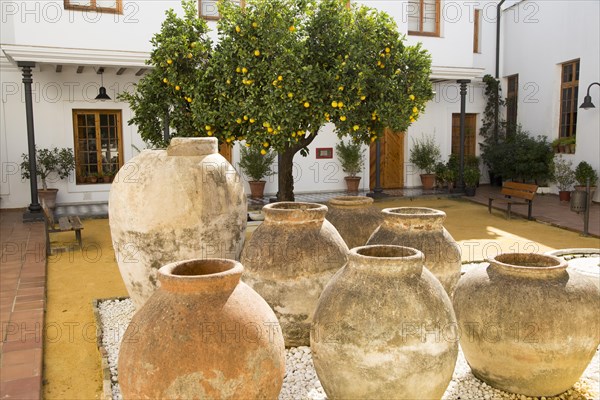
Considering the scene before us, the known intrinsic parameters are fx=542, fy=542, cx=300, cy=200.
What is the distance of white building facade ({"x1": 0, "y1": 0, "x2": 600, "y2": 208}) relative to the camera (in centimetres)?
1130

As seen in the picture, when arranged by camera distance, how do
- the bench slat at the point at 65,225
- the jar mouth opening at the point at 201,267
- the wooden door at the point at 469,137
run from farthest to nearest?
the wooden door at the point at 469,137
the bench slat at the point at 65,225
the jar mouth opening at the point at 201,267

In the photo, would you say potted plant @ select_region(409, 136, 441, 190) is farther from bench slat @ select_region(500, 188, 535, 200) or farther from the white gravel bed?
the white gravel bed

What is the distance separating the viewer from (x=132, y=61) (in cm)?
1134

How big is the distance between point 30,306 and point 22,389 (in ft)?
6.94

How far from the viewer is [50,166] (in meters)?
12.2

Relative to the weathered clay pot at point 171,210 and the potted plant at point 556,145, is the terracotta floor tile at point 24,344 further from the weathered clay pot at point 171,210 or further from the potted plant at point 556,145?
the potted plant at point 556,145

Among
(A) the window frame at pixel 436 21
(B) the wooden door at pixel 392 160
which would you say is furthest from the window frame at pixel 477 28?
(B) the wooden door at pixel 392 160

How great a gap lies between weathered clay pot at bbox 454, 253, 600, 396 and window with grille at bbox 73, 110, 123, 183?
11.1m

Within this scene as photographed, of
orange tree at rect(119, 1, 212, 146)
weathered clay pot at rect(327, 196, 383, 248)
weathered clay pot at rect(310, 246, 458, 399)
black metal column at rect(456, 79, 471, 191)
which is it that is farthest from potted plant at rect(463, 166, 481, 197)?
weathered clay pot at rect(310, 246, 458, 399)

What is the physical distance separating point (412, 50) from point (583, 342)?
5.70 m

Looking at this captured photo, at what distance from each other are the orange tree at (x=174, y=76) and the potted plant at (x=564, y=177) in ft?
32.7

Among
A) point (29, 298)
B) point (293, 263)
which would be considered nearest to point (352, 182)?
point (29, 298)

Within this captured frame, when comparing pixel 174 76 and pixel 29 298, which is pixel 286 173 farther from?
pixel 29 298

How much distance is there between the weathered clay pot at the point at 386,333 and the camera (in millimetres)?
3295
